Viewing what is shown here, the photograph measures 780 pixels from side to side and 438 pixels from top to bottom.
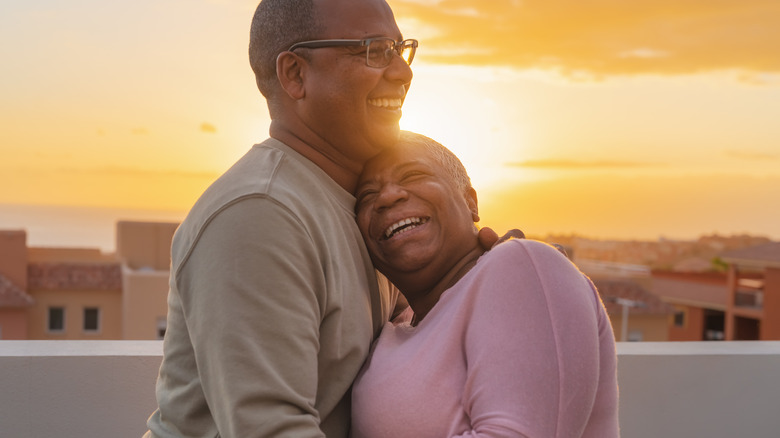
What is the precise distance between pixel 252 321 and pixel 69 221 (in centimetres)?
9783

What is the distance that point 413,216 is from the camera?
71.9 inches

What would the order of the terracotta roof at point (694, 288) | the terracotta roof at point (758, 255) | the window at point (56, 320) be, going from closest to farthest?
the window at point (56, 320) → the terracotta roof at point (758, 255) → the terracotta roof at point (694, 288)

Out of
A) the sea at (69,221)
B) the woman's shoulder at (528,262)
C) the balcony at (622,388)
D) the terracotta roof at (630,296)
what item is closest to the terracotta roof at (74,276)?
the terracotta roof at (630,296)

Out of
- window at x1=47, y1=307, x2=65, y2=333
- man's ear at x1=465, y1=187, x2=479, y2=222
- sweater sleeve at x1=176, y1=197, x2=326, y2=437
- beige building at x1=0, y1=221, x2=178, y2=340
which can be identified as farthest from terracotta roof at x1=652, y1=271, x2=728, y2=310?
sweater sleeve at x1=176, y1=197, x2=326, y2=437

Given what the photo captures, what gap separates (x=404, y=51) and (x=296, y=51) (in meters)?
0.26

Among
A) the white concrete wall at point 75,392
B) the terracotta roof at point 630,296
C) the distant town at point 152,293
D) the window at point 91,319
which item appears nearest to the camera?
the white concrete wall at point 75,392

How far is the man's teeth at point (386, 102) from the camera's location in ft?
6.11

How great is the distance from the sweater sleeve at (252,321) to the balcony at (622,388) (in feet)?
4.31

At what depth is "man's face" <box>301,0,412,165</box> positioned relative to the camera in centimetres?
180

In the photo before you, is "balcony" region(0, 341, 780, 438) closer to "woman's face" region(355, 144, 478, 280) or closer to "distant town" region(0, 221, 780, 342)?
"woman's face" region(355, 144, 478, 280)

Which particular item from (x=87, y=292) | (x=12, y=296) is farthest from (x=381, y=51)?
(x=87, y=292)

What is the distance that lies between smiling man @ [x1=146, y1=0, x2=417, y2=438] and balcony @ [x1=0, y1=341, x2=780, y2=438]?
3.29 feet

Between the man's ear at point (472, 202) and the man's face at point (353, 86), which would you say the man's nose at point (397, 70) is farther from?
the man's ear at point (472, 202)

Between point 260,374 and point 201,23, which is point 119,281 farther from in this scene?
point 260,374
